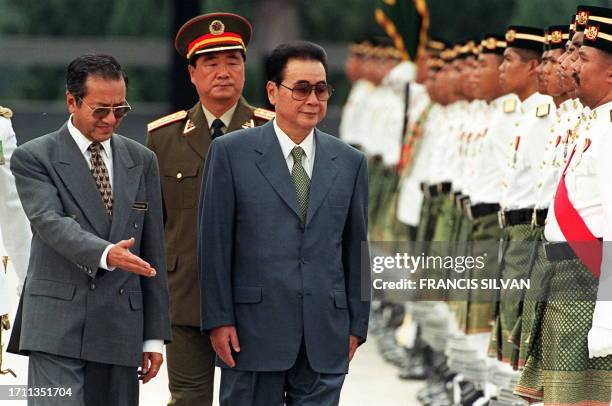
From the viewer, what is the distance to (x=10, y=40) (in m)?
29.6

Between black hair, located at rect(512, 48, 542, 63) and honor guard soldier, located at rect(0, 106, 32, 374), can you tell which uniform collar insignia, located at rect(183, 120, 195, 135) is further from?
black hair, located at rect(512, 48, 542, 63)

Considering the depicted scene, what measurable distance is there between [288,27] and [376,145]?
1421cm

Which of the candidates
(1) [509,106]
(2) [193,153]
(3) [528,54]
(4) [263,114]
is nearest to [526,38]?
(3) [528,54]

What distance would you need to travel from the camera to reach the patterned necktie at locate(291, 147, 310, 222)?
5.44m

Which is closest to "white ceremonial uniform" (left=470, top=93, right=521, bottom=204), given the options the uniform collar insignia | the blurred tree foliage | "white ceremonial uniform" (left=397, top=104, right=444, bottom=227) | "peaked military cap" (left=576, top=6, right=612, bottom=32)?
"white ceremonial uniform" (left=397, top=104, right=444, bottom=227)

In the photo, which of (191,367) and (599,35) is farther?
(191,367)

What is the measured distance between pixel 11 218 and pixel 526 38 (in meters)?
2.90

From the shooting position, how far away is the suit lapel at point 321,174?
5.42m

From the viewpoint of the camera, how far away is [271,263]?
17.6 ft

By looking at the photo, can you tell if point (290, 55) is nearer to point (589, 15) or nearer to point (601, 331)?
point (589, 15)

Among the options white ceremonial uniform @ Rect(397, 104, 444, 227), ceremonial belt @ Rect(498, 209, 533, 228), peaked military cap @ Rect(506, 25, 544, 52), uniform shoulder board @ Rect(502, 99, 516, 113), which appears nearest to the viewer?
ceremonial belt @ Rect(498, 209, 533, 228)

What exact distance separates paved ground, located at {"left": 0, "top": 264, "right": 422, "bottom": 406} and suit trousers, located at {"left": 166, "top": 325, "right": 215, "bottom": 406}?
206cm

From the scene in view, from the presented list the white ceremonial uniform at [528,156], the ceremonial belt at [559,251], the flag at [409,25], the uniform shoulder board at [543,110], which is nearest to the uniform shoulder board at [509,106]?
the white ceremonial uniform at [528,156]

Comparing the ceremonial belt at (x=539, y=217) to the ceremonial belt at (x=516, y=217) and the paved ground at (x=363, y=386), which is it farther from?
the paved ground at (x=363, y=386)
